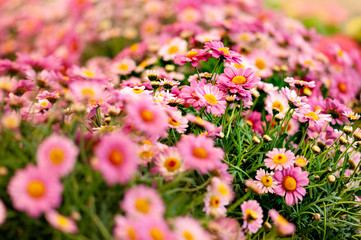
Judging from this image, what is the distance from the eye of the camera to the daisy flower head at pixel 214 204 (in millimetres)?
1237

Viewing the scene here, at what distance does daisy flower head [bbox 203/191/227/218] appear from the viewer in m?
1.24

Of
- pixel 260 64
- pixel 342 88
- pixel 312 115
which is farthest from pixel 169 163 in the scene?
pixel 342 88

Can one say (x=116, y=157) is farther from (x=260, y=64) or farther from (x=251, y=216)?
(x=260, y=64)

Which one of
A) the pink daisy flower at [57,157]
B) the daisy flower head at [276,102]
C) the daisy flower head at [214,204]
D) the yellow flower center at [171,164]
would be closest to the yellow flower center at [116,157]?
the pink daisy flower at [57,157]

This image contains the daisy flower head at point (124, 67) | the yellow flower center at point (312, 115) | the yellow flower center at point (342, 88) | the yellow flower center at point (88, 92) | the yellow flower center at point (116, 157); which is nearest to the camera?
the yellow flower center at point (116, 157)

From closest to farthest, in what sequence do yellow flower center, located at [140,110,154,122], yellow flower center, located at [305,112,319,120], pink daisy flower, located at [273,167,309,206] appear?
1. yellow flower center, located at [140,110,154,122]
2. pink daisy flower, located at [273,167,309,206]
3. yellow flower center, located at [305,112,319,120]

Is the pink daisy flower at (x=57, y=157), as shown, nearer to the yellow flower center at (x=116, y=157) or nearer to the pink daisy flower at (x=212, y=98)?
the yellow flower center at (x=116, y=157)

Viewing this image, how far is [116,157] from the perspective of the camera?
0.95 m

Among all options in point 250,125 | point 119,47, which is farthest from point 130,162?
point 119,47

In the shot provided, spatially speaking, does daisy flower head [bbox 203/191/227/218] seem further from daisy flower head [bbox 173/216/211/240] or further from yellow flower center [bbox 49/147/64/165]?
yellow flower center [bbox 49/147/64/165]

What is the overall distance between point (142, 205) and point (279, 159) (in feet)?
2.63

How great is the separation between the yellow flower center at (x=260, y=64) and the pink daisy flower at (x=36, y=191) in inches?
73.1

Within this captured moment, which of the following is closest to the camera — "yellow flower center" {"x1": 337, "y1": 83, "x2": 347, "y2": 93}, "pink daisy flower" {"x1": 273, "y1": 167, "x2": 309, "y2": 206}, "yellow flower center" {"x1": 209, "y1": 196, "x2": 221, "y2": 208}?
"yellow flower center" {"x1": 209, "y1": 196, "x2": 221, "y2": 208}

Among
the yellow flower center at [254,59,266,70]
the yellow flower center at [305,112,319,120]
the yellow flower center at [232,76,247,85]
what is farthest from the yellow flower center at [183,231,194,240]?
the yellow flower center at [254,59,266,70]
